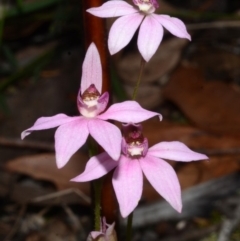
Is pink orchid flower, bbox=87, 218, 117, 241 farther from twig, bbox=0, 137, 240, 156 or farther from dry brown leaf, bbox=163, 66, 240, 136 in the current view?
dry brown leaf, bbox=163, 66, 240, 136

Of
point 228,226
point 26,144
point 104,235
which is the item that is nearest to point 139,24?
point 104,235

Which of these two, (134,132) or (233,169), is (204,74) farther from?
(134,132)

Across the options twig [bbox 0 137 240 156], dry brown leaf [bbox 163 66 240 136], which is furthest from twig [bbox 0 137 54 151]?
dry brown leaf [bbox 163 66 240 136]

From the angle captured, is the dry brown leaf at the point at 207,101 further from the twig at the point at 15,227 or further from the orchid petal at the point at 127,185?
the orchid petal at the point at 127,185

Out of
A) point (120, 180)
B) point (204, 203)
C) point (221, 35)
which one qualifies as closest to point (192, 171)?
point (204, 203)

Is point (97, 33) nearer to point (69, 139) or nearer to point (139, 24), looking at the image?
point (139, 24)

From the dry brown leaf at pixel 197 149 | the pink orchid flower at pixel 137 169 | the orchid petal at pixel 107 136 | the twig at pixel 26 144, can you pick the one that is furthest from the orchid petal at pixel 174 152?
the twig at pixel 26 144
